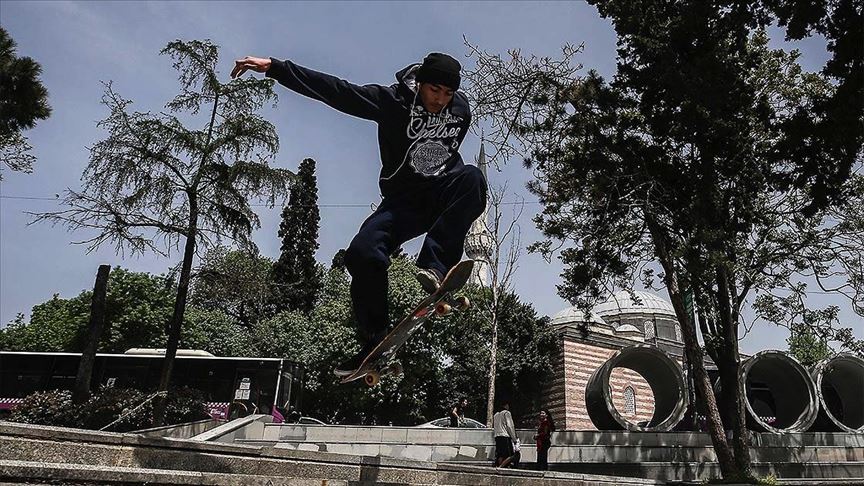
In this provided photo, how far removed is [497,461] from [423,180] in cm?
801

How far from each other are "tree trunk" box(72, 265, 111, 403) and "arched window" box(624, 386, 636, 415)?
29.4 m

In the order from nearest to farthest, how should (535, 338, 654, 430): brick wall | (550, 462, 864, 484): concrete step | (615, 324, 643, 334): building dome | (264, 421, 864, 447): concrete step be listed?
(550, 462, 864, 484): concrete step
(264, 421, 864, 447): concrete step
(535, 338, 654, 430): brick wall
(615, 324, 643, 334): building dome

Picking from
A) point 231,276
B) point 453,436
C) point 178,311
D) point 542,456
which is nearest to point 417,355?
point 453,436

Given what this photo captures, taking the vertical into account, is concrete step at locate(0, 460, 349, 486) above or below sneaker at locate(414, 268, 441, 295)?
below

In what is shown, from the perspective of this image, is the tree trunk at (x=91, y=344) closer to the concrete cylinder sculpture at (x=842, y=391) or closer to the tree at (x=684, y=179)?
the tree at (x=684, y=179)

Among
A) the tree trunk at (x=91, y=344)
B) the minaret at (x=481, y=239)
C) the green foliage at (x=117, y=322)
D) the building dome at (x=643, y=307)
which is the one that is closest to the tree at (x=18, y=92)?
the tree trunk at (x=91, y=344)

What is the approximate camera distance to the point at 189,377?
74.9ft

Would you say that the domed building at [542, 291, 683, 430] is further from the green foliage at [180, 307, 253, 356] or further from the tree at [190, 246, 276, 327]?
the tree at [190, 246, 276, 327]

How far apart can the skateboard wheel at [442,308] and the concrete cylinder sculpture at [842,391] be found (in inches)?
774

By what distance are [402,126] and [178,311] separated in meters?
12.1

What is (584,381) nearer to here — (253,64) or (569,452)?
(569,452)

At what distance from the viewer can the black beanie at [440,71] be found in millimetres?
6875

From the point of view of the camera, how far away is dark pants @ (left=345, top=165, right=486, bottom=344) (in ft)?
21.0

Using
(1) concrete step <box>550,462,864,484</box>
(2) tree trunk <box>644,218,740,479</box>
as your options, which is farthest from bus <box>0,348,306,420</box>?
(2) tree trunk <box>644,218,740,479</box>
